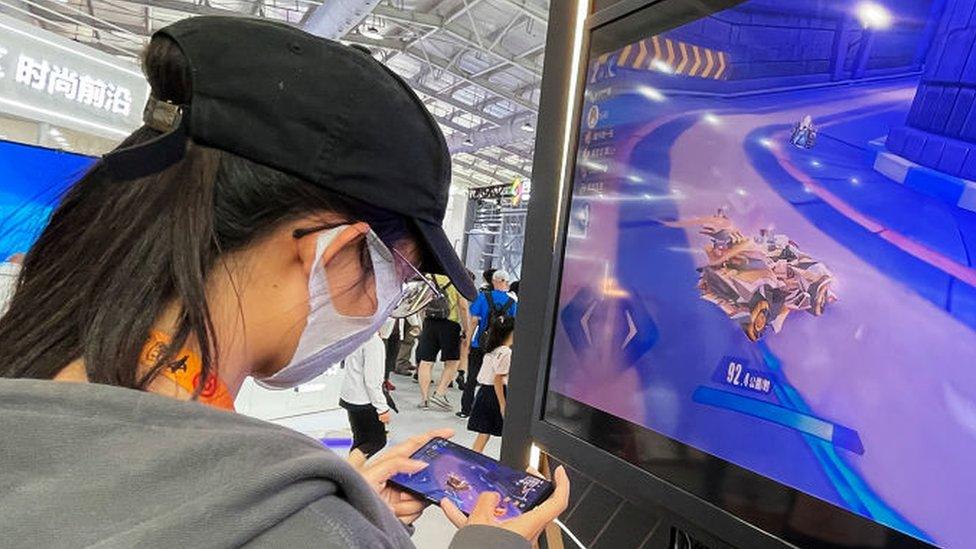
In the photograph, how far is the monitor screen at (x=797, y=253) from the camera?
0.86 m

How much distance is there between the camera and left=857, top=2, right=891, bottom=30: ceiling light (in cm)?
98

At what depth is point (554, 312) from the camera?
1.64 meters

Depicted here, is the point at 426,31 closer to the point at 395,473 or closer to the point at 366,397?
the point at 366,397

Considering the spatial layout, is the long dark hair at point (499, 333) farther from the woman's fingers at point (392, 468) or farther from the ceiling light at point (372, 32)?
the ceiling light at point (372, 32)

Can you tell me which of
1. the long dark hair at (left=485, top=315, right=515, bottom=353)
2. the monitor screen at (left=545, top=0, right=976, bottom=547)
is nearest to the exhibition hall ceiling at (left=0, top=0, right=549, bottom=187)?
the long dark hair at (left=485, top=315, right=515, bottom=353)

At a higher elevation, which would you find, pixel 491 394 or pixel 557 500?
pixel 557 500

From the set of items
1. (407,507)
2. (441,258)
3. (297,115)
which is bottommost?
(407,507)

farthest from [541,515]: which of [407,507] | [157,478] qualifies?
[157,478]

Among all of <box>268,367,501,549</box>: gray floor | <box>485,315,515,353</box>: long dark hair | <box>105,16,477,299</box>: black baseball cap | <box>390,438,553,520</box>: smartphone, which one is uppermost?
<box>105,16,477,299</box>: black baseball cap

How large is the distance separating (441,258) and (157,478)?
398 mm

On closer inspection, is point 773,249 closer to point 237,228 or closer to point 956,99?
point 956,99

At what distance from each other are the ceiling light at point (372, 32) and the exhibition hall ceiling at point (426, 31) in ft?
0.06

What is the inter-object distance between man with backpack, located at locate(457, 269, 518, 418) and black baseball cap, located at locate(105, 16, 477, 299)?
16.6 feet

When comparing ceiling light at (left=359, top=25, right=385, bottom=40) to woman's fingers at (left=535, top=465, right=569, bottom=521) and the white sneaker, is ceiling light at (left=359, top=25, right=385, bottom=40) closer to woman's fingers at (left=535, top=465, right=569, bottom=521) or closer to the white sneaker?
the white sneaker
